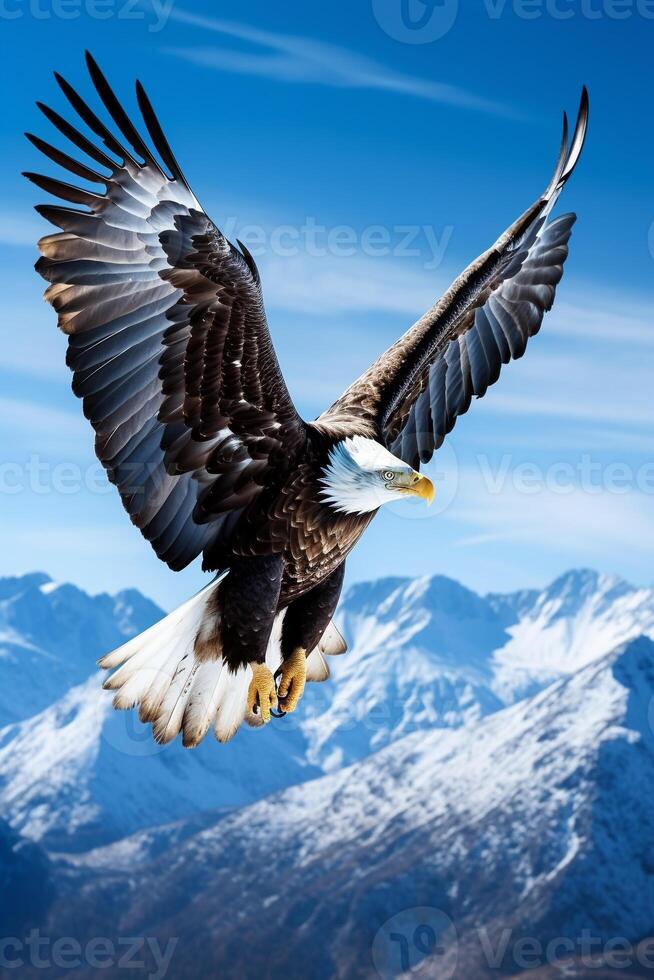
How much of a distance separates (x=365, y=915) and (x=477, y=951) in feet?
61.6

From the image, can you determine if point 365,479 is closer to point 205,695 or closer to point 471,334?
point 205,695

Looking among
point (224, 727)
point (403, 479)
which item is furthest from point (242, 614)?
point (403, 479)

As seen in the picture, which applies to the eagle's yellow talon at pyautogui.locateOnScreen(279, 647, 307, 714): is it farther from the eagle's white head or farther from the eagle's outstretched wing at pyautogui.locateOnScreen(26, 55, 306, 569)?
the eagle's white head

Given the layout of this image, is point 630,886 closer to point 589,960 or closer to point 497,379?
point 589,960

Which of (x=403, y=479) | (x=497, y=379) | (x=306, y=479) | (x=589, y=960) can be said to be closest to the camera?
(x=403, y=479)

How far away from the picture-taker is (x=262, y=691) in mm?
5789

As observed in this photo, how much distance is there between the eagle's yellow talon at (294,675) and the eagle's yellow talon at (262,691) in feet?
1.00

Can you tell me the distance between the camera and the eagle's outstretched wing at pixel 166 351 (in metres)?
5.71

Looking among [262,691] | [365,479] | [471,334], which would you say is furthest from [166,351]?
[471,334]

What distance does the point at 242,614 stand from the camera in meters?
5.85

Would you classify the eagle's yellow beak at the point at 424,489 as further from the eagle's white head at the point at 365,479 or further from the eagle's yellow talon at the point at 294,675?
the eagle's yellow talon at the point at 294,675

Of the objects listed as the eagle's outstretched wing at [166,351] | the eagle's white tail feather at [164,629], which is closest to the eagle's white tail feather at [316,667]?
the eagle's white tail feather at [164,629]

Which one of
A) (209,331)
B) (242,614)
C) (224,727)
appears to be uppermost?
(209,331)

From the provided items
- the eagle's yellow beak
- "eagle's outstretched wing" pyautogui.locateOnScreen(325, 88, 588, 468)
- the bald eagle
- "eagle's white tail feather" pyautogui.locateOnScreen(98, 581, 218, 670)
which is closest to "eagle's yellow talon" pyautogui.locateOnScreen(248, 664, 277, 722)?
the bald eagle
